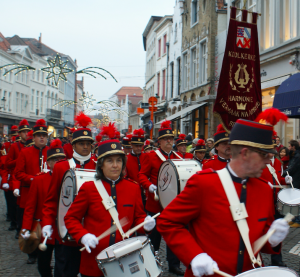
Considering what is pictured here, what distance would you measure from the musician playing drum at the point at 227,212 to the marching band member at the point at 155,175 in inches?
135

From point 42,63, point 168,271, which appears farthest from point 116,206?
point 42,63

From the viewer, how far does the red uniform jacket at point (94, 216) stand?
3381mm

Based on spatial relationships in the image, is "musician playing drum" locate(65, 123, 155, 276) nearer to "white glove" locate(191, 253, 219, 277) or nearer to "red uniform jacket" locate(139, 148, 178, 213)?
"white glove" locate(191, 253, 219, 277)

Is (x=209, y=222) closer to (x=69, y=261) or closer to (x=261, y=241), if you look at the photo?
(x=261, y=241)

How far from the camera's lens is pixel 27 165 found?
6.75 m

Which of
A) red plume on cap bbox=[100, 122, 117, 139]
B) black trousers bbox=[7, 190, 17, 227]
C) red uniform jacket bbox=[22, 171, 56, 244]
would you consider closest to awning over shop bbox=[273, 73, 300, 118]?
black trousers bbox=[7, 190, 17, 227]

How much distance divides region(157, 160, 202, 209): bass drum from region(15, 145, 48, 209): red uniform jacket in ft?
7.29

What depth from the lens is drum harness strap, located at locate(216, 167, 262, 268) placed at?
2361 millimetres

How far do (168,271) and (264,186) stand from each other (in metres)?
3.60

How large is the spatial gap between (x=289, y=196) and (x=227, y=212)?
13.0 ft

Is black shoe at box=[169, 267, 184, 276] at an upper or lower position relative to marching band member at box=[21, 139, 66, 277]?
lower

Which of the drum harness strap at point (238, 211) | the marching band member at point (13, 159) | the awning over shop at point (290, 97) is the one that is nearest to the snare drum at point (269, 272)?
the drum harness strap at point (238, 211)

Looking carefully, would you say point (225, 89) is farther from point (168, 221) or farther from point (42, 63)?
point (42, 63)

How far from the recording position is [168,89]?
114 ft
